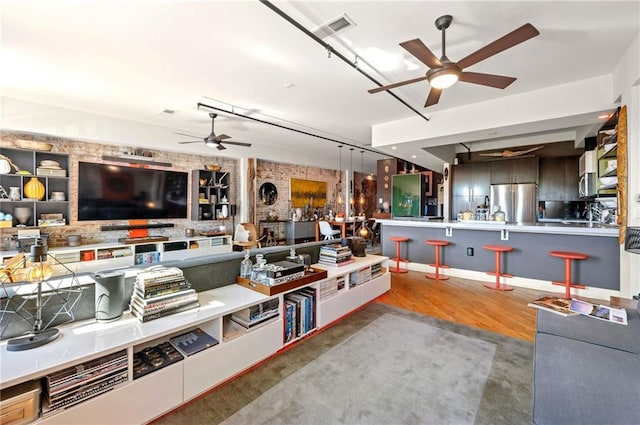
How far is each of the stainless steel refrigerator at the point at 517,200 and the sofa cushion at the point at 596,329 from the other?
521 centimetres

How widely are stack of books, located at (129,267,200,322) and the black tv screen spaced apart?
3.87 meters

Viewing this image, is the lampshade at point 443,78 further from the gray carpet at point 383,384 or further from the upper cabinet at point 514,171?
the upper cabinet at point 514,171

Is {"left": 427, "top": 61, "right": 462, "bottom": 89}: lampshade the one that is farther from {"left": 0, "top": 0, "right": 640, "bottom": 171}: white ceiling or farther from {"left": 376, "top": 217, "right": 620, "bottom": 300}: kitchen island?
{"left": 376, "top": 217, "right": 620, "bottom": 300}: kitchen island

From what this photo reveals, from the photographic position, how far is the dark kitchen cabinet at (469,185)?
7215mm

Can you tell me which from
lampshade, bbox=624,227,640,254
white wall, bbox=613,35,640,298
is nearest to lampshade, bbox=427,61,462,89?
white wall, bbox=613,35,640,298

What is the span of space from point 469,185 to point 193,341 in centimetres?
748

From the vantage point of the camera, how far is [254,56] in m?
2.87

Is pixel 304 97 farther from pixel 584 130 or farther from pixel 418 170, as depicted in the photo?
pixel 418 170

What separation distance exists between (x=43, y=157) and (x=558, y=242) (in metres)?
8.05

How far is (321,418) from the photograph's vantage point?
1.71 metres

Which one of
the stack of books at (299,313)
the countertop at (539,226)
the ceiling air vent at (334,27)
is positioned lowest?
the stack of books at (299,313)

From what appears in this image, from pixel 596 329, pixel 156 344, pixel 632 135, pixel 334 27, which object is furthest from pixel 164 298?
pixel 632 135

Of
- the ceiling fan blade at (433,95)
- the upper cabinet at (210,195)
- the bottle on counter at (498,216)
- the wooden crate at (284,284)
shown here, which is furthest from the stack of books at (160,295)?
the bottle on counter at (498,216)

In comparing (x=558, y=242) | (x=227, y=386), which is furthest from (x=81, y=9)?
(x=558, y=242)
